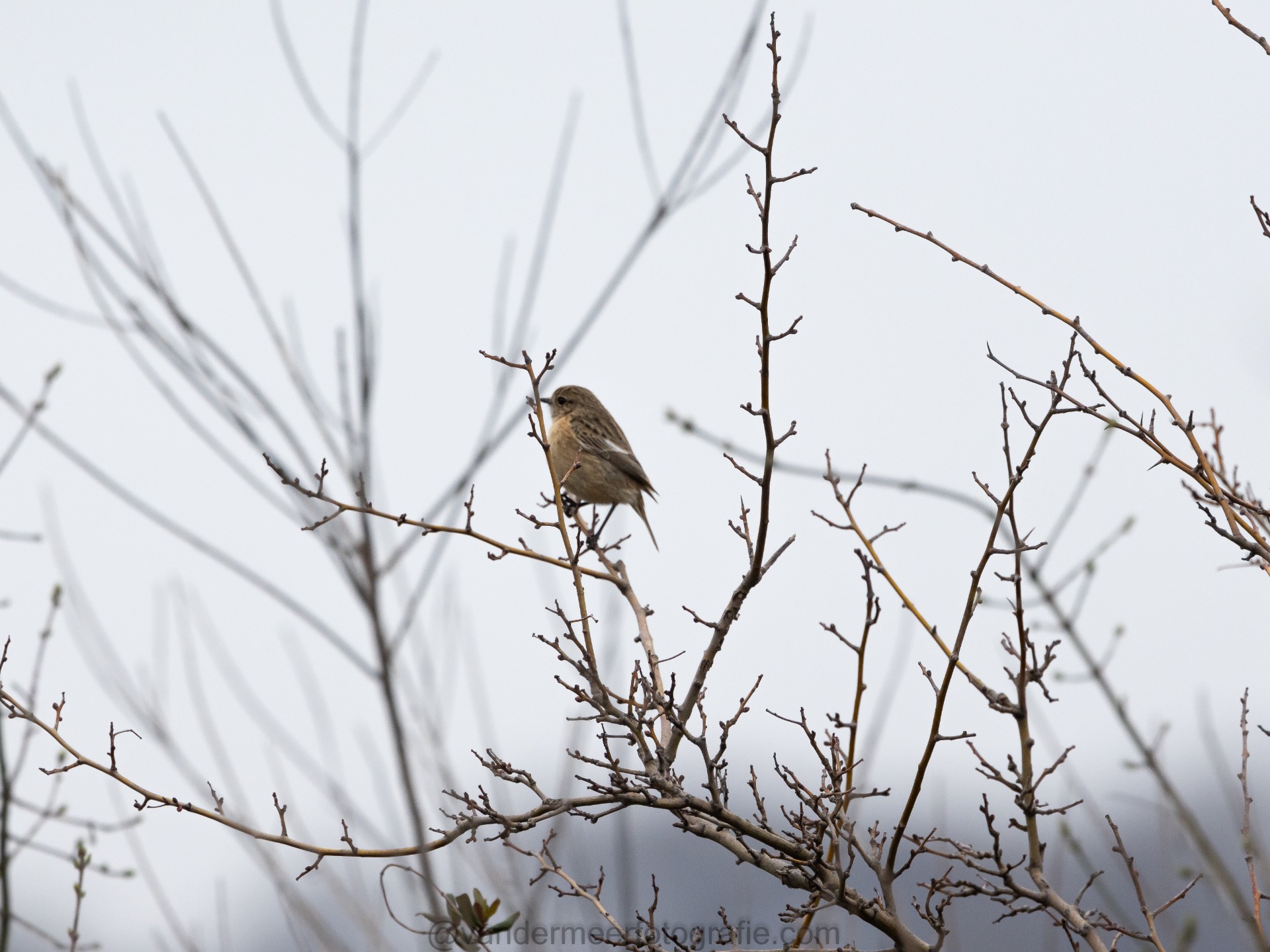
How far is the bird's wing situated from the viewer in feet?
25.3

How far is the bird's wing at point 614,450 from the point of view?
7721 millimetres

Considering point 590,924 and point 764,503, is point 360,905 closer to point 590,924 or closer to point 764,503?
point 590,924

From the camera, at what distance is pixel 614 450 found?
308 inches

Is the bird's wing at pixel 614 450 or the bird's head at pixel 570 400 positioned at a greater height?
the bird's head at pixel 570 400

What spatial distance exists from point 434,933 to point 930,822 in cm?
260

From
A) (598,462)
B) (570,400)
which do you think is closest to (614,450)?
(598,462)

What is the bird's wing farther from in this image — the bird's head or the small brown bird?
the bird's head

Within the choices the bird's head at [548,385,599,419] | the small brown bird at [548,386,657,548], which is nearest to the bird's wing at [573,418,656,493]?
the small brown bird at [548,386,657,548]

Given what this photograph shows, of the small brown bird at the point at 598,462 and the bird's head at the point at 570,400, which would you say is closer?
the small brown bird at the point at 598,462

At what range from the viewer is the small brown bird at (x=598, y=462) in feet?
25.3

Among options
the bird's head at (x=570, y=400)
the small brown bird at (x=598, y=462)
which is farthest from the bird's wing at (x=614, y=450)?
the bird's head at (x=570, y=400)

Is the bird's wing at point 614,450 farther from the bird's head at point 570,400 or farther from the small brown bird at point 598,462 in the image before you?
the bird's head at point 570,400

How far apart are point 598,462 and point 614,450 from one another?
174 millimetres

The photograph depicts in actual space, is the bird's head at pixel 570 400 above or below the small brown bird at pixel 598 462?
above
